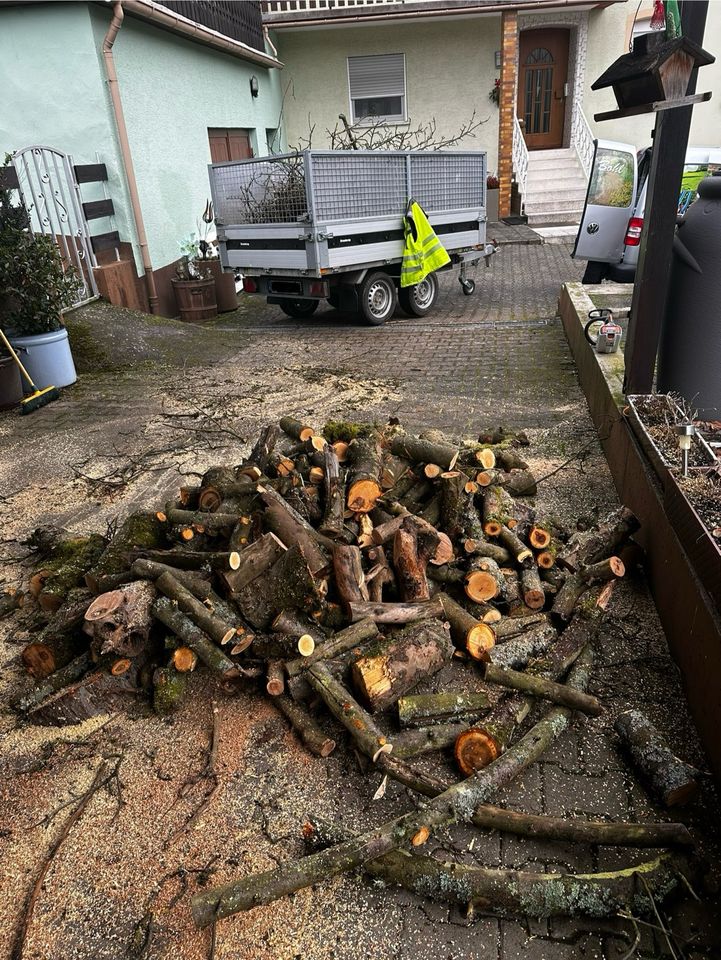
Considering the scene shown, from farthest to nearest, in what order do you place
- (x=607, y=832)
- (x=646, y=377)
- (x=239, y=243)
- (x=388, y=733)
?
(x=239, y=243) < (x=646, y=377) < (x=388, y=733) < (x=607, y=832)

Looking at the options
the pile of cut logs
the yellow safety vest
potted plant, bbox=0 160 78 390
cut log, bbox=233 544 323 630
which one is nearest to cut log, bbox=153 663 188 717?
the pile of cut logs

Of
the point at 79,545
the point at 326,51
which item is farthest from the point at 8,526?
the point at 326,51

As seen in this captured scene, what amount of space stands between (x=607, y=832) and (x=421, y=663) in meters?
1.04

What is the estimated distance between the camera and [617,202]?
32.2ft

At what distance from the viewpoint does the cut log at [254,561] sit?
11.5 ft

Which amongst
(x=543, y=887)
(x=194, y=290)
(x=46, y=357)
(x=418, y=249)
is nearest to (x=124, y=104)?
(x=194, y=290)

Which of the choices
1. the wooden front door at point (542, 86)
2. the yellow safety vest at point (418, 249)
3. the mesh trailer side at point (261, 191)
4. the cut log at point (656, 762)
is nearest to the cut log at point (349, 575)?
the cut log at point (656, 762)

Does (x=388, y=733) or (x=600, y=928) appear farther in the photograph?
(x=388, y=733)

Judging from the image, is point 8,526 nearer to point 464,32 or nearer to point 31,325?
point 31,325

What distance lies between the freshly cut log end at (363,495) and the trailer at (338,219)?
580 cm

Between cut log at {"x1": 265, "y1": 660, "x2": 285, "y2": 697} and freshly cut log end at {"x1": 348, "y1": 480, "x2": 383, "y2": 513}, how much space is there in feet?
3.52

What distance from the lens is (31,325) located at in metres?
7.96

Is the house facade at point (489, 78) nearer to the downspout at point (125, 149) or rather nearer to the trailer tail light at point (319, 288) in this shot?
the downspout at point (125, 149)

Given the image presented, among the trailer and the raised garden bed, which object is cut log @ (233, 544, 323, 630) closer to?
→ the raised garden bed
